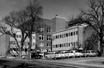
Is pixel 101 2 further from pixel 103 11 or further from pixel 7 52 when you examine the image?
pixel 7 52

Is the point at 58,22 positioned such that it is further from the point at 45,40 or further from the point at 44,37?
the point at 45,40

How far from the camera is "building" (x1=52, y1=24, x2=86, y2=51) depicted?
51.3 metres

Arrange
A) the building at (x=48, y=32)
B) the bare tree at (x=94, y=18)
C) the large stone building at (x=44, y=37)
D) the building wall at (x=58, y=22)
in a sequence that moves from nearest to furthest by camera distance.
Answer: the bare tree at (x=94, y=18) < the large stone building at (x=44, y=37) < the building at (x=48, y=32) < the building wall at (x=58, y=22)

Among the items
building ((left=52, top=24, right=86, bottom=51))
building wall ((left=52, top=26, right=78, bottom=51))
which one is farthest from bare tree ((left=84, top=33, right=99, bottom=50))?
building wall ((left=52, top=26, right=78, bottom=51))

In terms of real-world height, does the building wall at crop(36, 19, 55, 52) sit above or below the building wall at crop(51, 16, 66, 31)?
below

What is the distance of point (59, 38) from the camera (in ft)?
201

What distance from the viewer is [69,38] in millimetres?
55438

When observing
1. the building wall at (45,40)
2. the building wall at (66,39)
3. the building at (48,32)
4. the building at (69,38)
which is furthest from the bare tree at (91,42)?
the building wall at (45,40)

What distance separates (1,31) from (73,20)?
73.9ft

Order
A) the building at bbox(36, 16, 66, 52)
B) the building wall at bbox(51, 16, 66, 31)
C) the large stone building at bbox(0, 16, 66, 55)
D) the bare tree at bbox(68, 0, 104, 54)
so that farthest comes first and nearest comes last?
the building wall at bbox(51, 16, 66, 31), the building at bbox(36, 16, 66, 52), the large stone building at bbox(0, 16, 66, 55), the bare tree at bbox(68, 0, 104, 54)

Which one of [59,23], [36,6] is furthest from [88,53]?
[59,23]

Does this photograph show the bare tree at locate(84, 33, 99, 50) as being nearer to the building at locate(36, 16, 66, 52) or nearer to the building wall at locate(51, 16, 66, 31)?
the building at locate(36, 16, 66, 52)

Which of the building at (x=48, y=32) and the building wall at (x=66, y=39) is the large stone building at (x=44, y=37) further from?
the building wall at (x=66, y=39)

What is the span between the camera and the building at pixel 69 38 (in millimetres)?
51344
